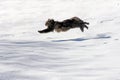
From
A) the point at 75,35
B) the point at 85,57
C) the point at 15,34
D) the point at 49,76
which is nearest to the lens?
the point at 49,76

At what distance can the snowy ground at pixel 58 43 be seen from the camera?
5828 mm

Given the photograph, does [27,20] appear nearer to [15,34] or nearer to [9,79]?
[15,34]

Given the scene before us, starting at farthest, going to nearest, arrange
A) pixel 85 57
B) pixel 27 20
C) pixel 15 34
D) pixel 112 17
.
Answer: pixel 27 20 → pixel 112 17 → pixel 15 34 → pixel 85 57

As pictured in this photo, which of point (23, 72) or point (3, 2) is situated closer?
point (23, 72)

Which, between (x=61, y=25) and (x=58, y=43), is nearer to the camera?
(x=58, y=43)

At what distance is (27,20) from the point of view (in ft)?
54.2

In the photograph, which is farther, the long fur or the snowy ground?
the long fur

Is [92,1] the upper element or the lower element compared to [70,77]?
upper

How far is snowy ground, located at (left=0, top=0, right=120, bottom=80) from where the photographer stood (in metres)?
5.83

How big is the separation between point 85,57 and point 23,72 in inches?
85.2

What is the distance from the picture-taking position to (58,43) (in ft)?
33.7

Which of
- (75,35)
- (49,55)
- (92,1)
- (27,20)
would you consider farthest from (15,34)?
(92,1)

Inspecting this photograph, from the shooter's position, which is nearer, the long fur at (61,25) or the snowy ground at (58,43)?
the snowy ground at (58,43)

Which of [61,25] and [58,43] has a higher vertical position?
[61,25]
